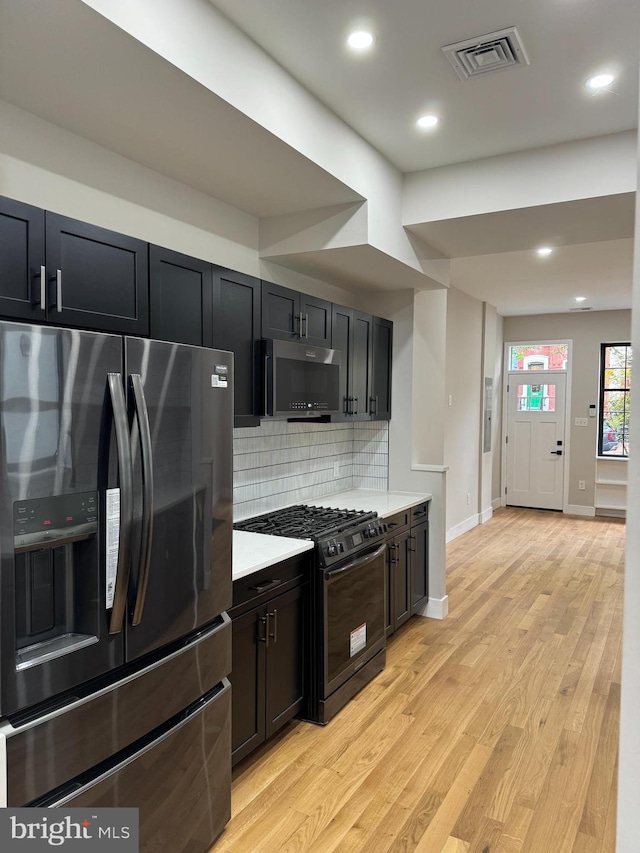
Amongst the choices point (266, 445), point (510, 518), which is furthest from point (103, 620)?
point (510, 518)

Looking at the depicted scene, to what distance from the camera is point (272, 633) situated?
8.61ft

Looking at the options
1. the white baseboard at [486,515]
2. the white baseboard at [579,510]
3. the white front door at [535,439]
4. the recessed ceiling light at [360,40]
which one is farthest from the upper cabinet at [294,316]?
the white baseboard at [579,510]

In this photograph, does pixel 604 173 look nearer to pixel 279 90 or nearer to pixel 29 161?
pixel 279 90

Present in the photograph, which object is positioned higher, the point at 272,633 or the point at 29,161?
the point at 29,161

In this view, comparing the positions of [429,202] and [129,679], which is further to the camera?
[429,202]

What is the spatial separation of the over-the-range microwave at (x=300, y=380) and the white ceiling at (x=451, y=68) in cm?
117

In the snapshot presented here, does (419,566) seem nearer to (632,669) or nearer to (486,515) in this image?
(632,669)

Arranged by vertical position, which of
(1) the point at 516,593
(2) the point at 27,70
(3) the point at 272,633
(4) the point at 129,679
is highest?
(2) the point at 27,70

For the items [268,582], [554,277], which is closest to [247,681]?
[268,582]

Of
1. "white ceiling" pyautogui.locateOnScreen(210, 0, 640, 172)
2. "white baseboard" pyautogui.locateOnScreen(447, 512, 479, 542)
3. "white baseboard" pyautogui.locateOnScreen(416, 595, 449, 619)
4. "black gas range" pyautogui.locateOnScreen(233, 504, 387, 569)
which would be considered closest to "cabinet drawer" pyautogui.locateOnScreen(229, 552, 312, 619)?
"black gas range" pyautogui.locateOnScreen(233, 504, 387, 569)

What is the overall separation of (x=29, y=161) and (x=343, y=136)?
1453 mm

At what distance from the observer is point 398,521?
12.8ft

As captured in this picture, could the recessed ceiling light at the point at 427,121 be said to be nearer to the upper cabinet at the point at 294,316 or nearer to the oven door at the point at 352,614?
the upper cabinet at the point at 294,316

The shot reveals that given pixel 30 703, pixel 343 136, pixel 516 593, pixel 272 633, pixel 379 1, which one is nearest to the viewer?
pixel 30 703
